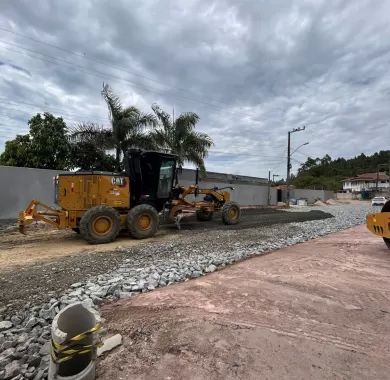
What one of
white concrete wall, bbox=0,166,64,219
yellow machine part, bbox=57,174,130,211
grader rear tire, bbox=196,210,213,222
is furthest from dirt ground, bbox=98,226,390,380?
white concrete wall, bbox=0,166,64,219

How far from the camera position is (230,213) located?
15.0 metres

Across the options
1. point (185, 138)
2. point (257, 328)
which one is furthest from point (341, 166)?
point (257, 328)

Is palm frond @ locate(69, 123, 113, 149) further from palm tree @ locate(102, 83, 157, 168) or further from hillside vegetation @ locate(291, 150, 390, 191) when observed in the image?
hillside vegetation @ locate(291, 150, 390, 191)

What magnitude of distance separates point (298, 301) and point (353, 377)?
1.80 meters

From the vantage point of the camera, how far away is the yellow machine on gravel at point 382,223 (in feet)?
28.1

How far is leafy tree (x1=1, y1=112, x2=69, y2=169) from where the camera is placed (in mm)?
19828

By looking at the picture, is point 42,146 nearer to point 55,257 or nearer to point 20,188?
point 20,188

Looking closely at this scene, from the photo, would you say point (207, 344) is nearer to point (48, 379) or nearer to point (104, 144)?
point (48, 379)

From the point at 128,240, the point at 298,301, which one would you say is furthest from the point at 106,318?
the point at 128,240

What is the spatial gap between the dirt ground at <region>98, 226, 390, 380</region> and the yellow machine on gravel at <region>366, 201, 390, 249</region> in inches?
90.7

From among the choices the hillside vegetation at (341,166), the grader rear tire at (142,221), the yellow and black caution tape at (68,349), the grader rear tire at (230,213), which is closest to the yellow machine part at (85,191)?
the grader rear tire at (142,221)

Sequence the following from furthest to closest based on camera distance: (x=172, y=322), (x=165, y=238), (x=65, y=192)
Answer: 1. (x=165, y=238)
2. (x=65, y=192)
3. (x=172, y=322)

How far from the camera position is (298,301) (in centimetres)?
489

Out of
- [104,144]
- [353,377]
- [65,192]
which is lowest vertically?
[353,377]
